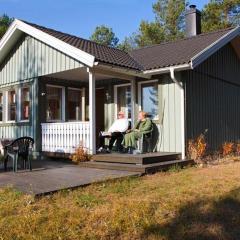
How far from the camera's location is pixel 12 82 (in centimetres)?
1472

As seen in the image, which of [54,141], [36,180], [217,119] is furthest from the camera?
[217,119]

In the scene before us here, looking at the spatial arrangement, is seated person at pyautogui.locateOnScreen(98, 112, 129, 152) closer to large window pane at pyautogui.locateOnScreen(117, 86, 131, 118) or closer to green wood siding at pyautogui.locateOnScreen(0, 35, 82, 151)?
large window pane at pyautogui.locateOnScreen(117, 86, 131, 118)

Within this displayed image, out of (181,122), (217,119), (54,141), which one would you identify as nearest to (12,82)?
(54,141)

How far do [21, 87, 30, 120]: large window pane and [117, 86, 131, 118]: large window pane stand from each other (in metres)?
3.14

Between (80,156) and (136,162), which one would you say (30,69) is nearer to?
(80,156)

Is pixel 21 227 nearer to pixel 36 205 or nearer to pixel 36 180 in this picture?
pixel 36 205

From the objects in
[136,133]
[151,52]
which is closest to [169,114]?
[136,133]

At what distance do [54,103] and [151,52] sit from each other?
13.2 feet

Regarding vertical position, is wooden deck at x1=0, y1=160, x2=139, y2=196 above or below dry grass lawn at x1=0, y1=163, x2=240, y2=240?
above

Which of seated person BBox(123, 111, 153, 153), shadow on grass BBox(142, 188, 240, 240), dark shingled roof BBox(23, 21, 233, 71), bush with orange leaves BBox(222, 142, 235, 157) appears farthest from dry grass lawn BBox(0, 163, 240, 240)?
bush with orange leaves BBox(222, 142, 235, 157)

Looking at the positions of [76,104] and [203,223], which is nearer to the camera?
[203,223]

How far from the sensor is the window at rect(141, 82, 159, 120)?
1280 cm

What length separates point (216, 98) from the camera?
14344 mm

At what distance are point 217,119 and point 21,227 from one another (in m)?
10.2
